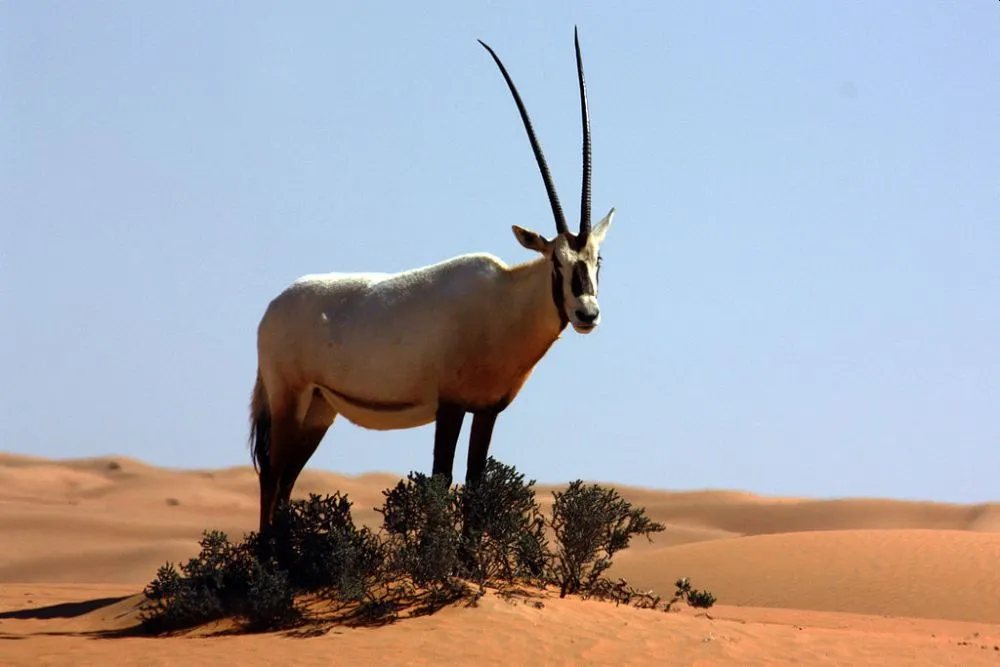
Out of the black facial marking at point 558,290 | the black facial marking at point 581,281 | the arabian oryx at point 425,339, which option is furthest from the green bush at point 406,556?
the black facial marking at point 581,281

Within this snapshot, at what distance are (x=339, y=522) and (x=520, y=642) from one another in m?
2.52

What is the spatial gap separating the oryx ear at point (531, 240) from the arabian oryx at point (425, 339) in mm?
11

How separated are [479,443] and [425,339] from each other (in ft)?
3.27

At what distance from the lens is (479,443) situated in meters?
10.7

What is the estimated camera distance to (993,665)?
31.6ft

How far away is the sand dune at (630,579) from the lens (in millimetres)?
8953

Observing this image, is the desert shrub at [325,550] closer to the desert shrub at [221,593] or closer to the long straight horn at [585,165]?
the desert shrub at [221,593]

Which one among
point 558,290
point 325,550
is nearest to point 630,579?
point 325,550

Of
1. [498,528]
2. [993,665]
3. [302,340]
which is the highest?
[302,340]

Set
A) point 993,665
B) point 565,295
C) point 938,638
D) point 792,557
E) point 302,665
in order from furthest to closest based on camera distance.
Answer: point 792,557, point 938,638, point 565,295, point 993,665, point 302,665

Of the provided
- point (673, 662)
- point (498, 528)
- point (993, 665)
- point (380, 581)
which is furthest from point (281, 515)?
point (993, 665)

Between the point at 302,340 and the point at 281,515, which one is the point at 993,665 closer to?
the point at 281,515

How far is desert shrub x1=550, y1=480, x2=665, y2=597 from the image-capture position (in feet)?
34.8

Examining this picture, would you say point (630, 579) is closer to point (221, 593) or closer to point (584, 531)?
point (584, 531)
